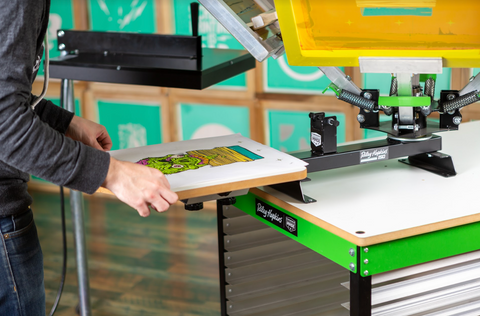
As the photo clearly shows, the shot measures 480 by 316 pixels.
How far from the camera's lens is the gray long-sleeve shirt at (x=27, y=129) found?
92cm

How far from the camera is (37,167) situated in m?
0.96

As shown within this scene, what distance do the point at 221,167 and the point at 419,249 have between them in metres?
0.46

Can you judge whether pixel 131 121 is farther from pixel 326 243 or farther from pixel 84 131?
pixel 326 243

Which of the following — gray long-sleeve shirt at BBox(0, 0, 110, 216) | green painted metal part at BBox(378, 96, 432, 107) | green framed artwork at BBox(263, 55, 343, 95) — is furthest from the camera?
green framed artwork at BBox(263, 55, 343, 95)

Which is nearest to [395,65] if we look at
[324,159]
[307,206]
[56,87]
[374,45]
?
[374,45]

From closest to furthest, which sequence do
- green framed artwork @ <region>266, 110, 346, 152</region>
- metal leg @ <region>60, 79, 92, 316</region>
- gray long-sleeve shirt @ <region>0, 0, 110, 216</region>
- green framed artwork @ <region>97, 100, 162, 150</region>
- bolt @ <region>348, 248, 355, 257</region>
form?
1. gray long-sleeve shirt @ <region>0, 0, 110, 216</region>
2. bolt @ <region>348, 248, 355, 257</region>
3. metal leg @ <region>60, 79, 92, 316</region>
4. green framed artwork @ <region>266, 110, 346, 152</region>
5. green framed artwork @ <region>97, 100, 162, 150</region>

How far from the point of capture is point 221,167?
4.12 feet

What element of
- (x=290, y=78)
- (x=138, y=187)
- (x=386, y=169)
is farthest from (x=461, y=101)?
(x=290, y=78)

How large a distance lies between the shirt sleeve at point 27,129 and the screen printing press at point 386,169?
17.8 inches

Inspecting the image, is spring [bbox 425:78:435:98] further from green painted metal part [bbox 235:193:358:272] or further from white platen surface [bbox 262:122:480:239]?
green painted metal part [bbox 235:193:358:272]

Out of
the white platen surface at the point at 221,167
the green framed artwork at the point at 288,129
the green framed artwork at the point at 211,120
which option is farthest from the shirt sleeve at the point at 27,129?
the green framed artwork at the point at 211,120

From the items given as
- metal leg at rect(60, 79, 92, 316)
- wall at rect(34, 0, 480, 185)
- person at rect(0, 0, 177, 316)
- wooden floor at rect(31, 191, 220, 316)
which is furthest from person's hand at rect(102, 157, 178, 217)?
wall at rect(34, 0, 480, 185)

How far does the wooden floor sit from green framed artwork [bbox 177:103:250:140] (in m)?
0.48

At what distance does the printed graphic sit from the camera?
127 centimetres
